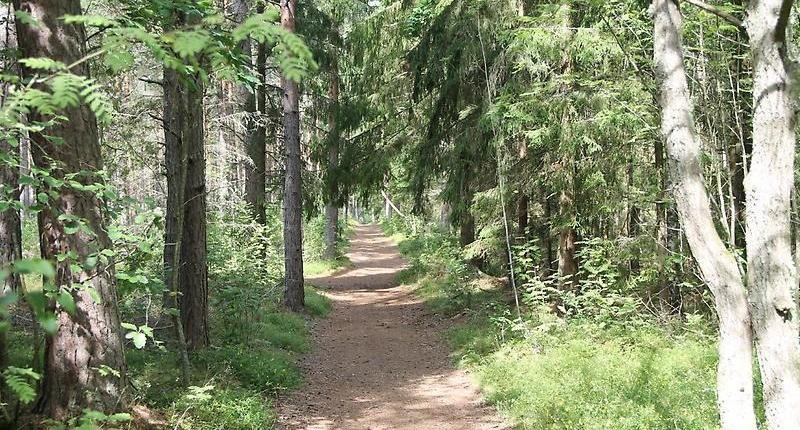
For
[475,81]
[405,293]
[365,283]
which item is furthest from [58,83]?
[365,283]

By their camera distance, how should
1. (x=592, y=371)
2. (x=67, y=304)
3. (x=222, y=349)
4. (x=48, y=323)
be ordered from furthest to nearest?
(x=222, y=349) < (x=592, y=371) < (x=67, y=304) < (x=48, y=323)

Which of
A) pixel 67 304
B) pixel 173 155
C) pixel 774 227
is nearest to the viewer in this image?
pixel 67 304

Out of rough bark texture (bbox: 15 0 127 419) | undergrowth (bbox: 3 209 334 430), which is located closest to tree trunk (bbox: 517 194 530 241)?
undergrowth (bbox: 3 209 334 430)

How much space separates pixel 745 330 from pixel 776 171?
3.80ft

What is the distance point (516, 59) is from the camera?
33.4 ft

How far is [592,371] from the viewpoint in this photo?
263 inches

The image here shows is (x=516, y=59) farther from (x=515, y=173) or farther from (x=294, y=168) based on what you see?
(x=294, y=168)

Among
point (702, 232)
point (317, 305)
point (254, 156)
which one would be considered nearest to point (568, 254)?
point (317, 305)

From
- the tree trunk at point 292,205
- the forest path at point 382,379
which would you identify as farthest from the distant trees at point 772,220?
the tree trunk at point 292,205

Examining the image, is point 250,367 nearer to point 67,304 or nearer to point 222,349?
point 222,349

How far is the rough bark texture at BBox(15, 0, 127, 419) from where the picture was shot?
4086 millimetres

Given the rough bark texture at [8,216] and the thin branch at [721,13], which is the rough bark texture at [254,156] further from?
the thin branch at [721,13]

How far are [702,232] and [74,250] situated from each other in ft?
14.8

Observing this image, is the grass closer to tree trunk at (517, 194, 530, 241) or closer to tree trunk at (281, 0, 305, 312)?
tree trunk at (517, 194, 530, 241)
